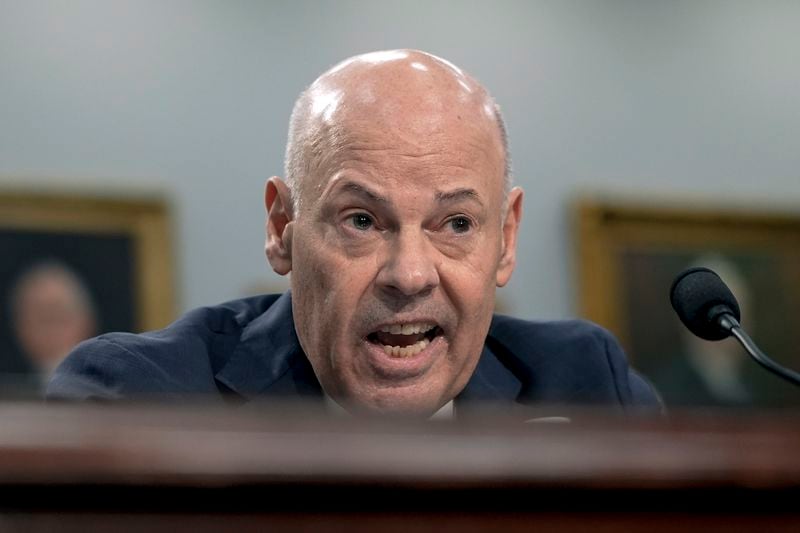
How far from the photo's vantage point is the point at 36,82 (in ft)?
17.8

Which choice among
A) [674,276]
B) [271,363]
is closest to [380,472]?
[271,363]

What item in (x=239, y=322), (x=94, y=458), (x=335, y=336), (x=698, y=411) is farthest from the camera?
(x=239, y=322)

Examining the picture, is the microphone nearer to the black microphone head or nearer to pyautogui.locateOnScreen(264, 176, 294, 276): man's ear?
the black microphone head

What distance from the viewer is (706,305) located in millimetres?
2049

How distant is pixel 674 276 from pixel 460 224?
409 centimetres

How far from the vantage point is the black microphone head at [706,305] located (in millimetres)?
2033

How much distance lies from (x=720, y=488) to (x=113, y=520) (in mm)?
456

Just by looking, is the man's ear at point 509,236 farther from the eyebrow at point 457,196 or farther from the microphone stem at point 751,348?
the microphone stem at point 751,348

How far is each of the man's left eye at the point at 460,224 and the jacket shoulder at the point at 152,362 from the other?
0.53m

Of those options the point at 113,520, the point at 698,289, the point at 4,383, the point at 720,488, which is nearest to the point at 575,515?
the point at 720,488

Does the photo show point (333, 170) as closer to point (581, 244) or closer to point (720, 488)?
point (720, 488)

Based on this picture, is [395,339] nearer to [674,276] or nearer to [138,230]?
[138,230]

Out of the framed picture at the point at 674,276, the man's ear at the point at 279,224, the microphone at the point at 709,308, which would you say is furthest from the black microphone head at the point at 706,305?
the framed picture at the point at 674,276

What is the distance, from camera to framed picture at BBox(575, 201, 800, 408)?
20.3 feet
